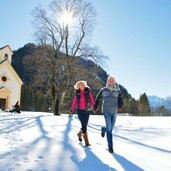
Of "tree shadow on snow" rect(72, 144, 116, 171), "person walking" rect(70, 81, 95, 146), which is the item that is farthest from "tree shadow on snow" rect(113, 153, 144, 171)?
"person walking" rect(70, 81, 95, 146)

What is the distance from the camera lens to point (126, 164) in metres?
7.81

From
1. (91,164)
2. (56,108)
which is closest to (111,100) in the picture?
(91,164)

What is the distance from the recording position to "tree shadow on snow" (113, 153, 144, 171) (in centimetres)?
742

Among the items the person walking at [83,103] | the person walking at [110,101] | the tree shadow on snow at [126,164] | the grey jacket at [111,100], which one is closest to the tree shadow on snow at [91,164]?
the tree shadow on snow at [126,164]

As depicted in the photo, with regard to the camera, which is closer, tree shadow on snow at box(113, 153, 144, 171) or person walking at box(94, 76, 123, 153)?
tree shadow on snow at box(113, 153, 144, 171)

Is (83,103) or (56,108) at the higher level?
(56,108)

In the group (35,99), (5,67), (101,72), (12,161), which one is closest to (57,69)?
(101,72)

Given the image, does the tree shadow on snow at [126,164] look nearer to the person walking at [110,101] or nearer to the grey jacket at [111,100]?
the person walking at [110,101]

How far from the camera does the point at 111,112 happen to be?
31.2 feet

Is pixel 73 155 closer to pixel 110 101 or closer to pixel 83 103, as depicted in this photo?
pixel 110 101

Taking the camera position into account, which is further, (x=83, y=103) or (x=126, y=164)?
(x=83, y=103)

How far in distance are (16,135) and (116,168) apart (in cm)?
529

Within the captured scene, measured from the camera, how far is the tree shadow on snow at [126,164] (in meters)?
7.42

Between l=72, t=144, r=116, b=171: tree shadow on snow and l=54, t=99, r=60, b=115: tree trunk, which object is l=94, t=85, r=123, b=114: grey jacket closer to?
l=72, t=144, r=116, b=171: tree shadow on snow
